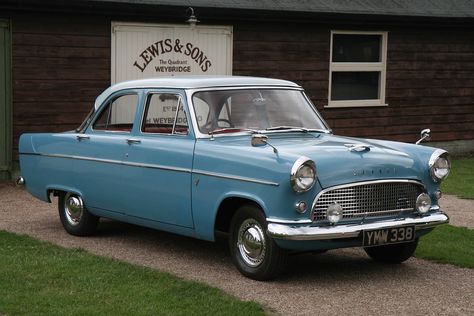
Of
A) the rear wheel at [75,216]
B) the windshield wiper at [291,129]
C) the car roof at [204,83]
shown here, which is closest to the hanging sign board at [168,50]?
the rear wheel at [75,216]

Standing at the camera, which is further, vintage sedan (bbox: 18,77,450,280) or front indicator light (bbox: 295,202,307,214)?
vintage sedan (bbox: 18,77,450,280)

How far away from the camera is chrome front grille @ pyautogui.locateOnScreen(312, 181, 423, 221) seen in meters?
6.63

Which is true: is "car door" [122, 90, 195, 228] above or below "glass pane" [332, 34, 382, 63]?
below

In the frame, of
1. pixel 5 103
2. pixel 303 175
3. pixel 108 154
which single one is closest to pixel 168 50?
pixel 5 103

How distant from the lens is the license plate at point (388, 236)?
6680 millimetres

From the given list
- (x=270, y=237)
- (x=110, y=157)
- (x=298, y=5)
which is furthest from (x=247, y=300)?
(x=298, y=5)

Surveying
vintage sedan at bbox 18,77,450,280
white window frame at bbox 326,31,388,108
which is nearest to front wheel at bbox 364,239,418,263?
vintage sedan at bbox 18,77,450,280

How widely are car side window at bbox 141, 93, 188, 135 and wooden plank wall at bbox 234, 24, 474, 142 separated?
6.53 meters

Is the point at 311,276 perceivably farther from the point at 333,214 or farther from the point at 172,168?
the point at 172,168

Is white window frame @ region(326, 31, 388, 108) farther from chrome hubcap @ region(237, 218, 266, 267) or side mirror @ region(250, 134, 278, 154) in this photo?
chrome hubcap @ region(237, 218, 266, 267)

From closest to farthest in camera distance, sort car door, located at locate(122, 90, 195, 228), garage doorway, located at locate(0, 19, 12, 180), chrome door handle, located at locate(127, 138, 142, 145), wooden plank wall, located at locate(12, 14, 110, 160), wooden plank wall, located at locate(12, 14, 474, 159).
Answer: car door, located at locate(122, 90, 195, 228) → chrome door handle, located at locate(127, 138, 142, 145) → garage doorway, located at locate(0, 19, 12, 180) → wooden plank wall, located at locate(12, 14, 110, 160) → wooden plank wall, located at locate(12, 14, 474, 159)

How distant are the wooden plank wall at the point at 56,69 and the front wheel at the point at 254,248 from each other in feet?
20.8

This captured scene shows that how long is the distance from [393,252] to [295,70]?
8.07 m

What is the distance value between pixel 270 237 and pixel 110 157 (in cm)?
214
